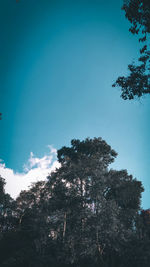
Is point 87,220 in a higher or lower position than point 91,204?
lower

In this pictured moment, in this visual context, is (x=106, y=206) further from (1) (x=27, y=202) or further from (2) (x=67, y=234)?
(1) (x=27, y=202)

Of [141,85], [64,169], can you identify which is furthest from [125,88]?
[64,169]

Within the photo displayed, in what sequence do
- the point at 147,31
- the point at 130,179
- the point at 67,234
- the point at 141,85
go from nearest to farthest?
the point at 147,31, the point at 141,85, the point at 67,234, the point at 130,179

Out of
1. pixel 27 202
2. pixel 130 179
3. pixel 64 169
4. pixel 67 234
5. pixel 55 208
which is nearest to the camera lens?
pixel 67 234

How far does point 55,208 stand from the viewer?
19.3 meters

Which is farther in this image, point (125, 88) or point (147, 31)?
point (125, 88)

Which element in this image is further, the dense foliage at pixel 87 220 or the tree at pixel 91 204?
the tree at pixel 91 204

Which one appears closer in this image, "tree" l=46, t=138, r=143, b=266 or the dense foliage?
the dense foliage

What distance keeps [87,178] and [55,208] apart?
18.9 feet

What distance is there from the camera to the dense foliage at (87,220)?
15.0 m

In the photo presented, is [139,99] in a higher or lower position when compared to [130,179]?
higher

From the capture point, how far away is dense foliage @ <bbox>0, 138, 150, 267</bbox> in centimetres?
1499

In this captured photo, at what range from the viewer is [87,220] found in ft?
55.2

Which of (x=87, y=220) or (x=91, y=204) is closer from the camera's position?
(x=87, y=220)
